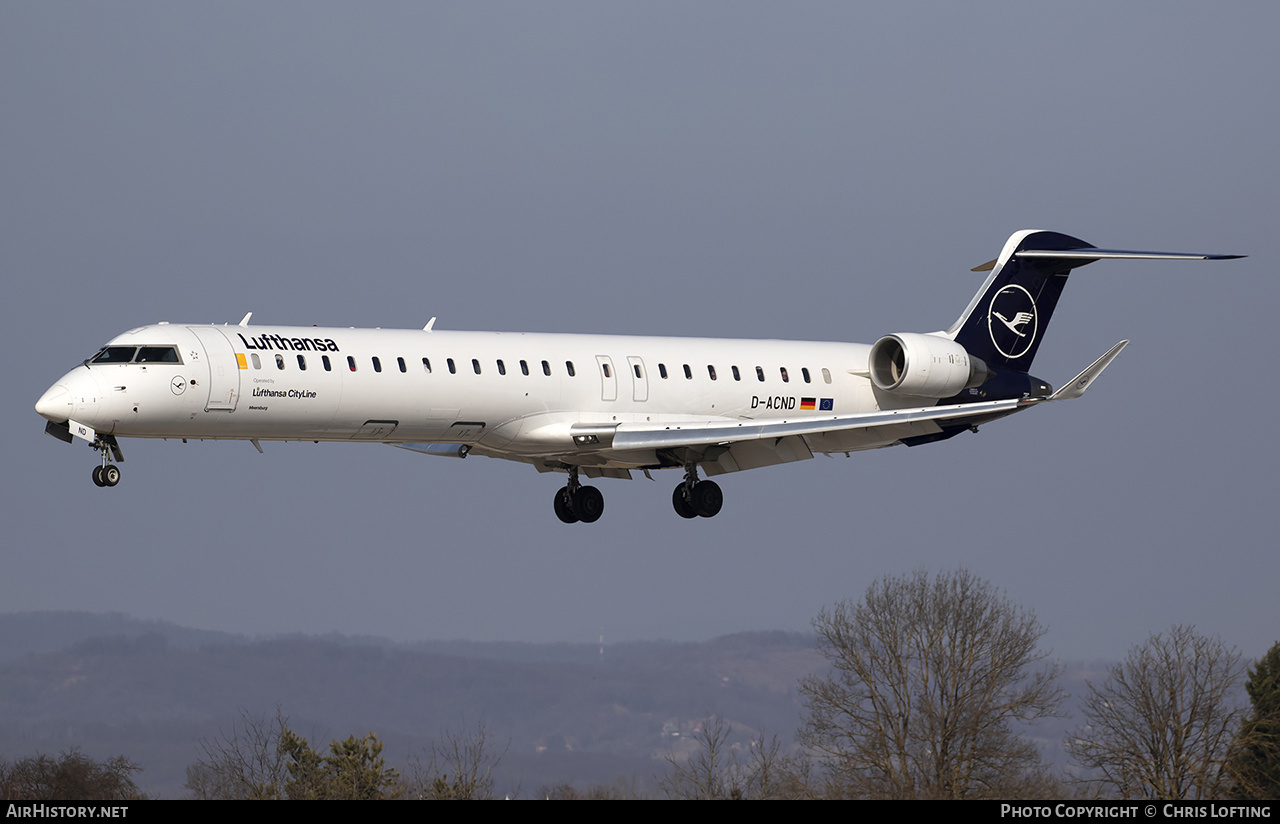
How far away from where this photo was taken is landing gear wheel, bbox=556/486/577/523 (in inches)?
1449

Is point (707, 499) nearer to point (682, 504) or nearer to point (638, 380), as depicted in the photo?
point (682, 504)

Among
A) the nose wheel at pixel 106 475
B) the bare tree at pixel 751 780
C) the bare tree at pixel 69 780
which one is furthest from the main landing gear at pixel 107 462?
the bare tree at pixel 69 780

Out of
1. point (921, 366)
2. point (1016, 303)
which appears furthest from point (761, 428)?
point (1016, 303)

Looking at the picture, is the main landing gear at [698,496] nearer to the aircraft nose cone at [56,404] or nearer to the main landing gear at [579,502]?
the main landing gear at [579,502]

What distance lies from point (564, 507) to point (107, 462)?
11581 millimetres

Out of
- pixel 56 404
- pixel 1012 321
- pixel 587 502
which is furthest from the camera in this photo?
pixel 1012 321

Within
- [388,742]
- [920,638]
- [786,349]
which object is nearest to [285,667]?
[388,742]

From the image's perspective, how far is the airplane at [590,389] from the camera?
28578mm

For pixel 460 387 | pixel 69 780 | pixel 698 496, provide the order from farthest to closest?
1. pixel 69 780
2. pixel 698 496
3. pixel 460 387

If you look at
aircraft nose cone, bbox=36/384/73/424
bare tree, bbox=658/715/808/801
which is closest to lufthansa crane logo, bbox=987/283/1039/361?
bare tree, bbox=658/715/808/801

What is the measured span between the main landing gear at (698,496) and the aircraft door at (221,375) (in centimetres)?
1104

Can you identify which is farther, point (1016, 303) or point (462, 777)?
Result: point (462, 777)

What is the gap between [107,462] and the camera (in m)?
28.6

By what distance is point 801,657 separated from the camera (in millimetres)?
123438
